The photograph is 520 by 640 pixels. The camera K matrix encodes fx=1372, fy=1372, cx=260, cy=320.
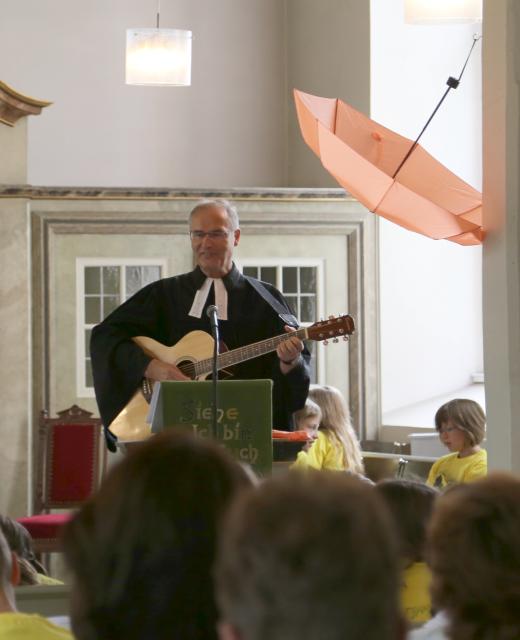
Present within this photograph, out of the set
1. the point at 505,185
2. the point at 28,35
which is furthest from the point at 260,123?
the point at 505,185

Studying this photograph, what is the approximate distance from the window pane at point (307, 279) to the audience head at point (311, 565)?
31.1 ft

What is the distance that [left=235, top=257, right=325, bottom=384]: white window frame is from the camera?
35.8 feet

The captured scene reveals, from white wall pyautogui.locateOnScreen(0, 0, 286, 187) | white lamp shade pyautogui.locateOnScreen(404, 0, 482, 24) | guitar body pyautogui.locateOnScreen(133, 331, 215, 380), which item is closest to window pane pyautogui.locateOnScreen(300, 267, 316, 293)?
white wall pyautogui.locateOnScreen(0, 0, 286, 187)

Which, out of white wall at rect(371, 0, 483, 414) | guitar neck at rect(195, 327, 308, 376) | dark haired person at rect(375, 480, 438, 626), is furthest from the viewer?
white wall at rect(371, 0, 483, 414)

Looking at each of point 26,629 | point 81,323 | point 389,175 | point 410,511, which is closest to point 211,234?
point 389,175

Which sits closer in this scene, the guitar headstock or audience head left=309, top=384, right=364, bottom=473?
the guitar headstock

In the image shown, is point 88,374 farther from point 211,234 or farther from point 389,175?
point 211,234

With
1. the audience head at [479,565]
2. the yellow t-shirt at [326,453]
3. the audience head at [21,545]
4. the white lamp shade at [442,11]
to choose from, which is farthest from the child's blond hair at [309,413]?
the audience head at [479,565]

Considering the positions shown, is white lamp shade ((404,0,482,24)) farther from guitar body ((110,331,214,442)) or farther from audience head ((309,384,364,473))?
guitar body ((110,331,214,442))

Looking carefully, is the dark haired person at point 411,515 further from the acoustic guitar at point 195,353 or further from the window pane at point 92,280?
the window pane at point 92,280

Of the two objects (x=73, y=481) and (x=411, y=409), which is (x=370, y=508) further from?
(x=411, y=409)

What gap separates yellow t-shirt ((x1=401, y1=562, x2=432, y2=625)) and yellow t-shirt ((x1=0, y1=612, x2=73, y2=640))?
1050 millimetres

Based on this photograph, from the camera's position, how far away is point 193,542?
1.79 m

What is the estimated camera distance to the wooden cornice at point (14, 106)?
33.3 feet
